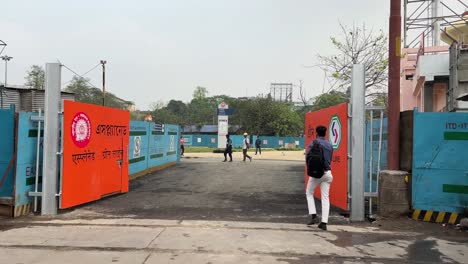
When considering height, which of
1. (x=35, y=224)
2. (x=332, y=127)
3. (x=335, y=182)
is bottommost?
(x=35, y=224)

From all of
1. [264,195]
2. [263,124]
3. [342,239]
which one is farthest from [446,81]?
[263,124]

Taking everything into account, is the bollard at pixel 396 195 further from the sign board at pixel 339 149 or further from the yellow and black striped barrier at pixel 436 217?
the sign board at pixel 339 149

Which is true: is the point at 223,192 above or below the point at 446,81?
below

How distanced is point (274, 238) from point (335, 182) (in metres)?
3.18

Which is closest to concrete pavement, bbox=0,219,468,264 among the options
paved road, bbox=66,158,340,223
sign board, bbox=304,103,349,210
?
paved road, bbox=66,158,340,223

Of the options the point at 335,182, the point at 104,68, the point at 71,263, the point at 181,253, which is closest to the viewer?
the point at 71,263

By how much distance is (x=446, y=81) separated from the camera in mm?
18250

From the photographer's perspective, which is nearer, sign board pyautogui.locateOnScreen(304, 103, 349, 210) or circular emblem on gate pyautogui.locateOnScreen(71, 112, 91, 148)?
sign board pyautogui.locateOnScreen(304, 103, 349, 210)

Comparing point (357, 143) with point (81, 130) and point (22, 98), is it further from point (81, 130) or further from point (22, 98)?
point (22, 98)

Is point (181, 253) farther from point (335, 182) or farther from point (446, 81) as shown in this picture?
point (446, 81)

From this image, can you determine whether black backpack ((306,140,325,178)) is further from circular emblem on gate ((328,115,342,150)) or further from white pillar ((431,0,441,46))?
white pillar ((431,0,441,46))

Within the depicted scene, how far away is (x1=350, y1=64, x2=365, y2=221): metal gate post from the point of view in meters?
8.81

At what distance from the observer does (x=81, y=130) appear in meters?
9.77

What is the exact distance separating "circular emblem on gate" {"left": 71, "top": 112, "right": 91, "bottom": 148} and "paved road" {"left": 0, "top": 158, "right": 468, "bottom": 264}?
1.50 m
